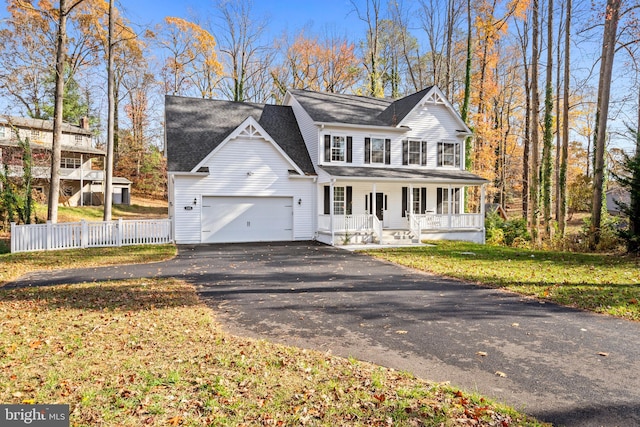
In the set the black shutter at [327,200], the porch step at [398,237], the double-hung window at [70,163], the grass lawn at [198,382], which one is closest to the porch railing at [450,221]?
the porch step at [398,237]

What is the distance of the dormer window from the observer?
1988cm

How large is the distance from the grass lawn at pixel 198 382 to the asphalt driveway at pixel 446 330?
1.70 feet

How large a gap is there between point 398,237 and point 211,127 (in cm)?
1125

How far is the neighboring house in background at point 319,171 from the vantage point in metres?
17.9

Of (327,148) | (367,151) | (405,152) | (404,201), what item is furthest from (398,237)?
(327,148)

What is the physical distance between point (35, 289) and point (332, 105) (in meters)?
17.1

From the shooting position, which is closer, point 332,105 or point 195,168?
point 195,168

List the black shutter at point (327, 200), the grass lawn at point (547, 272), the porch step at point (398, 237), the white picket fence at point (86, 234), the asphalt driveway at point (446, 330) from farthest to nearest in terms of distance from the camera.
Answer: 1. the black shutter at point (327, 200)
2. the porch step at point (398, 237)
3. the white picket fence at point (86, 234)
4. the grass lawn at point (547, 272)
5. the asphalt driveway at point (446, 330)

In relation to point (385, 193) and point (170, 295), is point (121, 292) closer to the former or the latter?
point (170, 295)

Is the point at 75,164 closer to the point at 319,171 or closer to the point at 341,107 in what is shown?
the point at 341,107

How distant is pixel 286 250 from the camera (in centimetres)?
1573

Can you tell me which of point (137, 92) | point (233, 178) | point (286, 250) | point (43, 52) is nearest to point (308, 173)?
point (233, 178)

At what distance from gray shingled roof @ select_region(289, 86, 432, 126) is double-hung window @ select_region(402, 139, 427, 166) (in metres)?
1.44

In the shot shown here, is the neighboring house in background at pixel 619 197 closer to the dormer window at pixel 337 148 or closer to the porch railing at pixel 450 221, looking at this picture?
the porch railing at pixel 450 221
